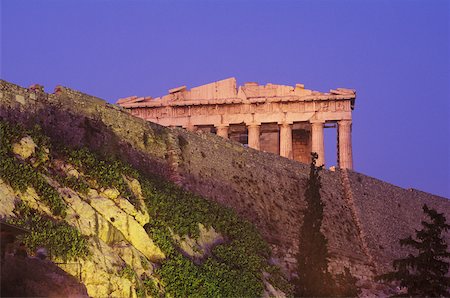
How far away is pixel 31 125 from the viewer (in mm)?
28422

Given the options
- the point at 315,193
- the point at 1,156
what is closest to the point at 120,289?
the point at 1,156

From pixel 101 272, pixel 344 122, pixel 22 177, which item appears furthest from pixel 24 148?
pixel 344 122

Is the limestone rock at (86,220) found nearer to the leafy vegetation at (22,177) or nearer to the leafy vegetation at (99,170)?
the leafy vegetation at (22,177)

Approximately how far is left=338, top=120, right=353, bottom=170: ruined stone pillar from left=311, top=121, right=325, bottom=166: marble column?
40.0 inches

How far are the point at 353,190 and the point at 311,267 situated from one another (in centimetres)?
1096

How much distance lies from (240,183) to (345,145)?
17.6 meters

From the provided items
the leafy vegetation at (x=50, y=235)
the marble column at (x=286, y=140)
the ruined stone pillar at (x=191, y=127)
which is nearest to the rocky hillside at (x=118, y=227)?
the leafy vegetation at (x=50, y=235)

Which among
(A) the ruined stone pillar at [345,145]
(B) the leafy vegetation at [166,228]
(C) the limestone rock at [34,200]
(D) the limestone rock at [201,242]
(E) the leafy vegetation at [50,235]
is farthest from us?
(A) the ruined stone pillar at [345,145]

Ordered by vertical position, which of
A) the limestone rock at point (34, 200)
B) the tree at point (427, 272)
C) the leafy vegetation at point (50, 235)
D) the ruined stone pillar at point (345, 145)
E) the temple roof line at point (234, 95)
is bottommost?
the tree at point (427, 272)

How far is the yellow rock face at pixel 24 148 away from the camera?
26109 millimetres

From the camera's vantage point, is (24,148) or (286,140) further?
(286,140)

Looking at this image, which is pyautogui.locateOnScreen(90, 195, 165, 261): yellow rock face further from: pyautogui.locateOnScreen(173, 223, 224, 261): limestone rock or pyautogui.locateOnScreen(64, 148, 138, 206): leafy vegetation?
pyautogui.locateOnScreen(173, 223, 224, 261): limestone rock

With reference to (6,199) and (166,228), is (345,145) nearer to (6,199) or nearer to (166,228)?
(166,228)

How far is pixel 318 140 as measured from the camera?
53594mm
